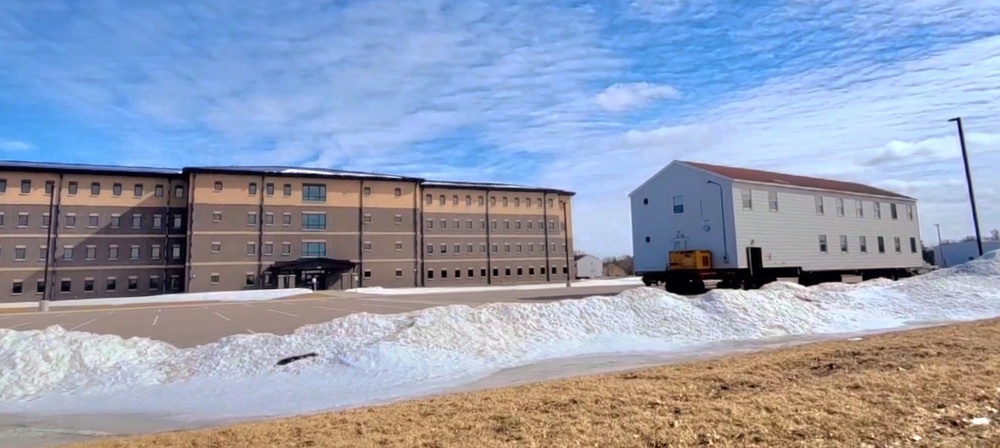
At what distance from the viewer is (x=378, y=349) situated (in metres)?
11.9

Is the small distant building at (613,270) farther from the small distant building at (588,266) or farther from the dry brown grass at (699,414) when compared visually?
the dry brown grass at (699,414)

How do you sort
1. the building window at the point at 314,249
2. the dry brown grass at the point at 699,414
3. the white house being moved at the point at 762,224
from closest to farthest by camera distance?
1. the dry brown grass at the point at 699,414
2. the white house being moved at the point at 762,224
3. the building window at the point at 314,249

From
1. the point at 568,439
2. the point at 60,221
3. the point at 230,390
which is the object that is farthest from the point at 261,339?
the point at 60,221

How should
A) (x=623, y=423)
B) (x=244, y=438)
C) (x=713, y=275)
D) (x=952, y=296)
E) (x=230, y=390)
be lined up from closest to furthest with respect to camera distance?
(x=623, y=423), (x=244, y=438), (x=230, y=390), (x=952, y=296), (x=713, y=275)

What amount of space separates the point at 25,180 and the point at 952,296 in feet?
232

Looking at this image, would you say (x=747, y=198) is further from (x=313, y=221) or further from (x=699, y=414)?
(x=313, y=221)

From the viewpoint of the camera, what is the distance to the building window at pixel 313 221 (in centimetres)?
6378

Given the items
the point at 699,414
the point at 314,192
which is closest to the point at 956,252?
the point at 314,192

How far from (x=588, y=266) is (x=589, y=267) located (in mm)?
277

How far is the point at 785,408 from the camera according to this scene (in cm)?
610

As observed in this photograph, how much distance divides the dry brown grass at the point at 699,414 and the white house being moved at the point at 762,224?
20.0 metres

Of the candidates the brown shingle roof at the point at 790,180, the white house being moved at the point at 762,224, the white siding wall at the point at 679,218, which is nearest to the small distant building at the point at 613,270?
A: the brown shingle roof at the point at 790,180

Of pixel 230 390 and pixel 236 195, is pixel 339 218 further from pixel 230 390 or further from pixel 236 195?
pixel 230 390

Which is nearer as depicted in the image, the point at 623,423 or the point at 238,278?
the point at 623,423
